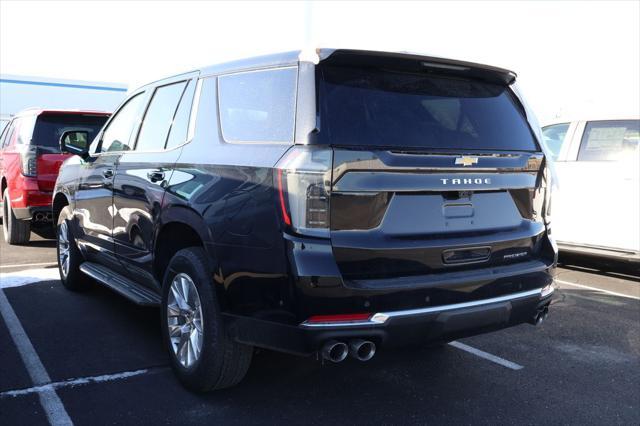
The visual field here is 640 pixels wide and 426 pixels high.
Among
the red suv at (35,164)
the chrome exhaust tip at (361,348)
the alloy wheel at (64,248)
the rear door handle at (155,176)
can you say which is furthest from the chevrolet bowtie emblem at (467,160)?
the red suv at (35,164)

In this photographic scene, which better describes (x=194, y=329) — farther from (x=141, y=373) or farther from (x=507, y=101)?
(x=507, y=101)

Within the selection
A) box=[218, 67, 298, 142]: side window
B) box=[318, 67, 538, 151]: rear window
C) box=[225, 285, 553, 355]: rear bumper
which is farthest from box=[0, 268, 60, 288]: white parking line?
A: box=[318, 67, 538, 151]: rear window

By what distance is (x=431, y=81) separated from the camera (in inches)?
129

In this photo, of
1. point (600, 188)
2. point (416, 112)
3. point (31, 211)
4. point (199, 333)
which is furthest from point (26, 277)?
point (600, 188)

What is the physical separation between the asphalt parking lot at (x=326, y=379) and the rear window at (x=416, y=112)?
1479mm

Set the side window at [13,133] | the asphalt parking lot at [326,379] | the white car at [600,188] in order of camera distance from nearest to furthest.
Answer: the asphalt parking lot at [326,379], the white car at [600,188], the side window at [13,133]

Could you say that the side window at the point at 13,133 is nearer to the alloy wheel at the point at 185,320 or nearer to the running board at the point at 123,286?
the running board at the point at 123,286

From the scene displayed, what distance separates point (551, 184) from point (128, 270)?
2.96 m

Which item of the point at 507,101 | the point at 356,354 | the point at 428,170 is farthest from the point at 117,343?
the point at 507,101

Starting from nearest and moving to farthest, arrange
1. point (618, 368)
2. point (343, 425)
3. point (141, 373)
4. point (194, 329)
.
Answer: point (343, 425) → point (194, 329) → point (141, 373) → point (618, 368)

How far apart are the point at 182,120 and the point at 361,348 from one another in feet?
6.34

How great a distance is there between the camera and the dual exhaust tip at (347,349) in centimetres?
276

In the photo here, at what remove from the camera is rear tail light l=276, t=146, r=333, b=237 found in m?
2.71

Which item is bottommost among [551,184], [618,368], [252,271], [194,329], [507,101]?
[618,368]
